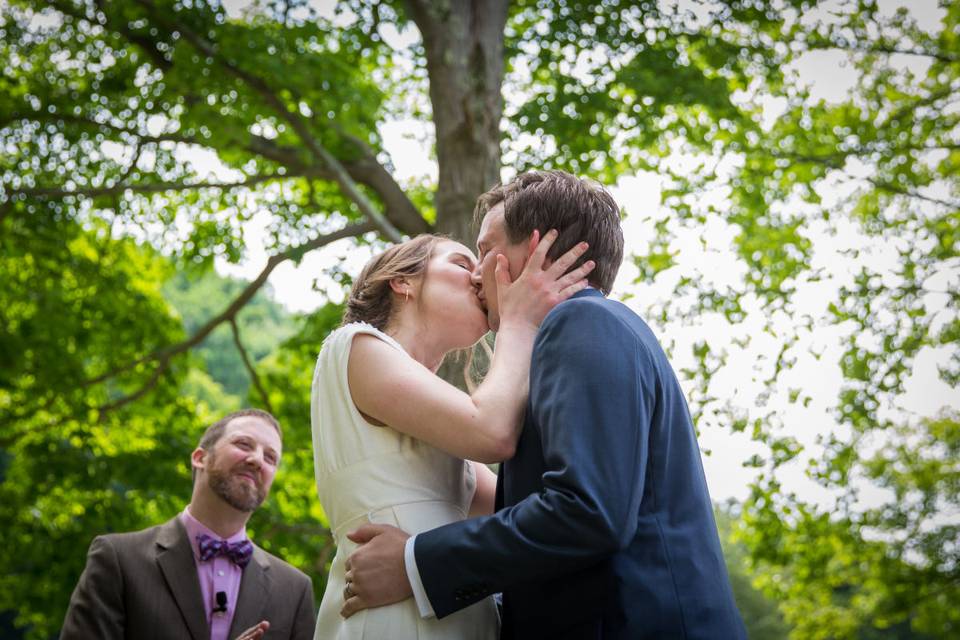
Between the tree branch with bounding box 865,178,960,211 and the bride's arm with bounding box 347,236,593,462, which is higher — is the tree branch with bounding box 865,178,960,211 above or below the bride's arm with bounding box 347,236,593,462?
above

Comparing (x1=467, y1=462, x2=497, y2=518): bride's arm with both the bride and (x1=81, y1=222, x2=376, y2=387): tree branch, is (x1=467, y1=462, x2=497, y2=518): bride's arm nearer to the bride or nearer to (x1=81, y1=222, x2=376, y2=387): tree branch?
the bride

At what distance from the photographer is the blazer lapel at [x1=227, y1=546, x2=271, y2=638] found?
5.44 meters

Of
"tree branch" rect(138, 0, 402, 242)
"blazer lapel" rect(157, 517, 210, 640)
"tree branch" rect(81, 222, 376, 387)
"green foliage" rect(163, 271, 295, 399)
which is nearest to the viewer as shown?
"blazer lapel" rect(157, 517, 210, 640)

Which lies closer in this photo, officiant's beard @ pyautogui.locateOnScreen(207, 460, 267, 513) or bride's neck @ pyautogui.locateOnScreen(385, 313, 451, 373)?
bride's neck @ pyautogui.locateOnScreen(385, 313, 451, 373)

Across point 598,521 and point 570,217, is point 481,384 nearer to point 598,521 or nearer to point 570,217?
point 570,217

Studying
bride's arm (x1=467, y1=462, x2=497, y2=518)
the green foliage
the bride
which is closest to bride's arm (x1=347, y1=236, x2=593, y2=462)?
the bride

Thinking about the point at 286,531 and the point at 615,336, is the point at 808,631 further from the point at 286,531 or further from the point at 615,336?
the point at 615,336

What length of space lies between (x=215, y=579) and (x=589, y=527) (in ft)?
13.0

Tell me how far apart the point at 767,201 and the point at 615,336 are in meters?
8.76

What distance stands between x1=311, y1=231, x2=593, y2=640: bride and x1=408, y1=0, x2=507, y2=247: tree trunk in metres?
4.44

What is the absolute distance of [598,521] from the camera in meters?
2.14

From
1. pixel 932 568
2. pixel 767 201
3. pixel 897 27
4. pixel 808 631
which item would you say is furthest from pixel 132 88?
pixel 808 631

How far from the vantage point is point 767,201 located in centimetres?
1055

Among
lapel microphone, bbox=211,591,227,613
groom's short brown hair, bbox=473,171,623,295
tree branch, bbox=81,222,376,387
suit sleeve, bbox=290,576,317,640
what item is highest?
tree branch, bbox=81,222,376,387
